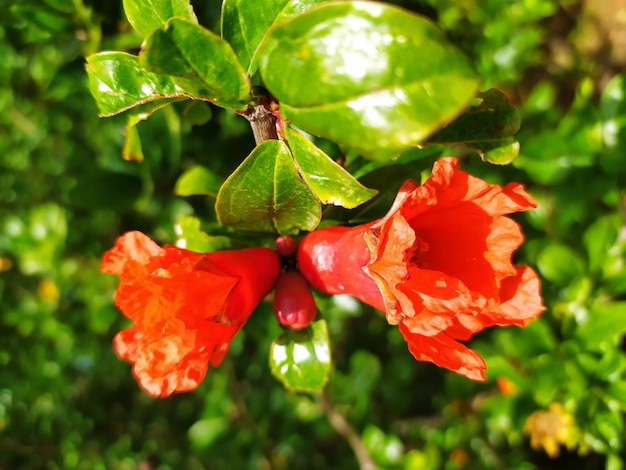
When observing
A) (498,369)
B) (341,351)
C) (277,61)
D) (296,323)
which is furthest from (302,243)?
(341,351)

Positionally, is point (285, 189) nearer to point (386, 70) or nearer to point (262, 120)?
point (262, 120)

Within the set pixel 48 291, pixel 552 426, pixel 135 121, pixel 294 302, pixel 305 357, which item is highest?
pixel 135 121

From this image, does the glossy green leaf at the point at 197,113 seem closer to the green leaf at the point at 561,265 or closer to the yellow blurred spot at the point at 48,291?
the green leaf at the point at 561,265

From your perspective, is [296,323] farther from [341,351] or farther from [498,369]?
[341,351]

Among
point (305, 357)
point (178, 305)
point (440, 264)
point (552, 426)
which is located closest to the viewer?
point (178, 305)

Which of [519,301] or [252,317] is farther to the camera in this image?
[252,317]

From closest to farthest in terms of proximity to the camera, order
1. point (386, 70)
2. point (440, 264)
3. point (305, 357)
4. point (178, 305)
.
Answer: point (386, 70) → point (178, 305) → point (440, 264) → point (305, 357)

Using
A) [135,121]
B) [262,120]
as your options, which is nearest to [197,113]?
[135,121]
